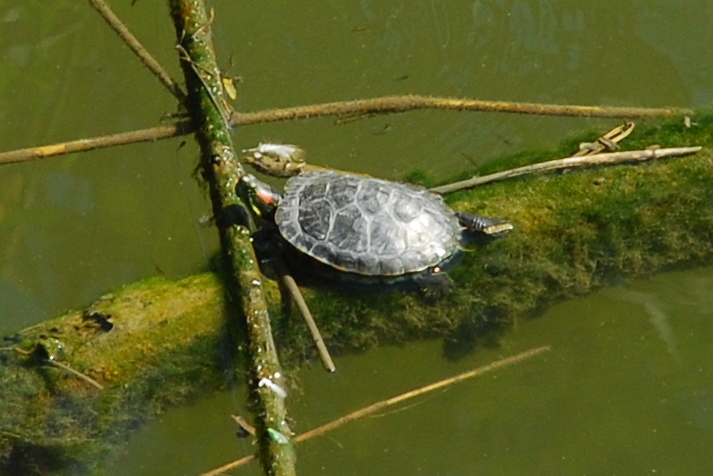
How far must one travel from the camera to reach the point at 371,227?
147 inches

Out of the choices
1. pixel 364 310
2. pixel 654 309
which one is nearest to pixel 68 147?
pixel 364 310

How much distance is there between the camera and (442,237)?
12.3 ft

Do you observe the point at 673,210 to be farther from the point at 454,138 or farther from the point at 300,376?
the point at 300,376

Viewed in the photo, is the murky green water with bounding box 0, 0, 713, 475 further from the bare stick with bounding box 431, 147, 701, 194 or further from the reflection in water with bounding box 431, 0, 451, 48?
the bare stick with bounding box 431, 147, 701, 194

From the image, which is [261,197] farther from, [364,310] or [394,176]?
[394,176]

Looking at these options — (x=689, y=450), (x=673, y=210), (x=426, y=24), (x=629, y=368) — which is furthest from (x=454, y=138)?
(x=689, y=450)

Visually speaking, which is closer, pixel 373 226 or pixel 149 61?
pixel 373 226

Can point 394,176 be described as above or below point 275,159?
below

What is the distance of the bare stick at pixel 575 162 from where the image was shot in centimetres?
388

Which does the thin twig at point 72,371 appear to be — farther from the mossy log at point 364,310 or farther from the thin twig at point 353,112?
the thin twig at point 353,112

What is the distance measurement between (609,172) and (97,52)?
3153 mm

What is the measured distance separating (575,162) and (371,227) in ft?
3.65

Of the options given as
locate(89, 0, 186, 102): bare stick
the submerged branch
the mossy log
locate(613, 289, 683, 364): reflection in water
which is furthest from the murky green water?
the submerged branch

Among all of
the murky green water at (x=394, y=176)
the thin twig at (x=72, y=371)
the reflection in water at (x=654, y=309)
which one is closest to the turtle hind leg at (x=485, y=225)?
the murky green water at (x=394, y=176)
